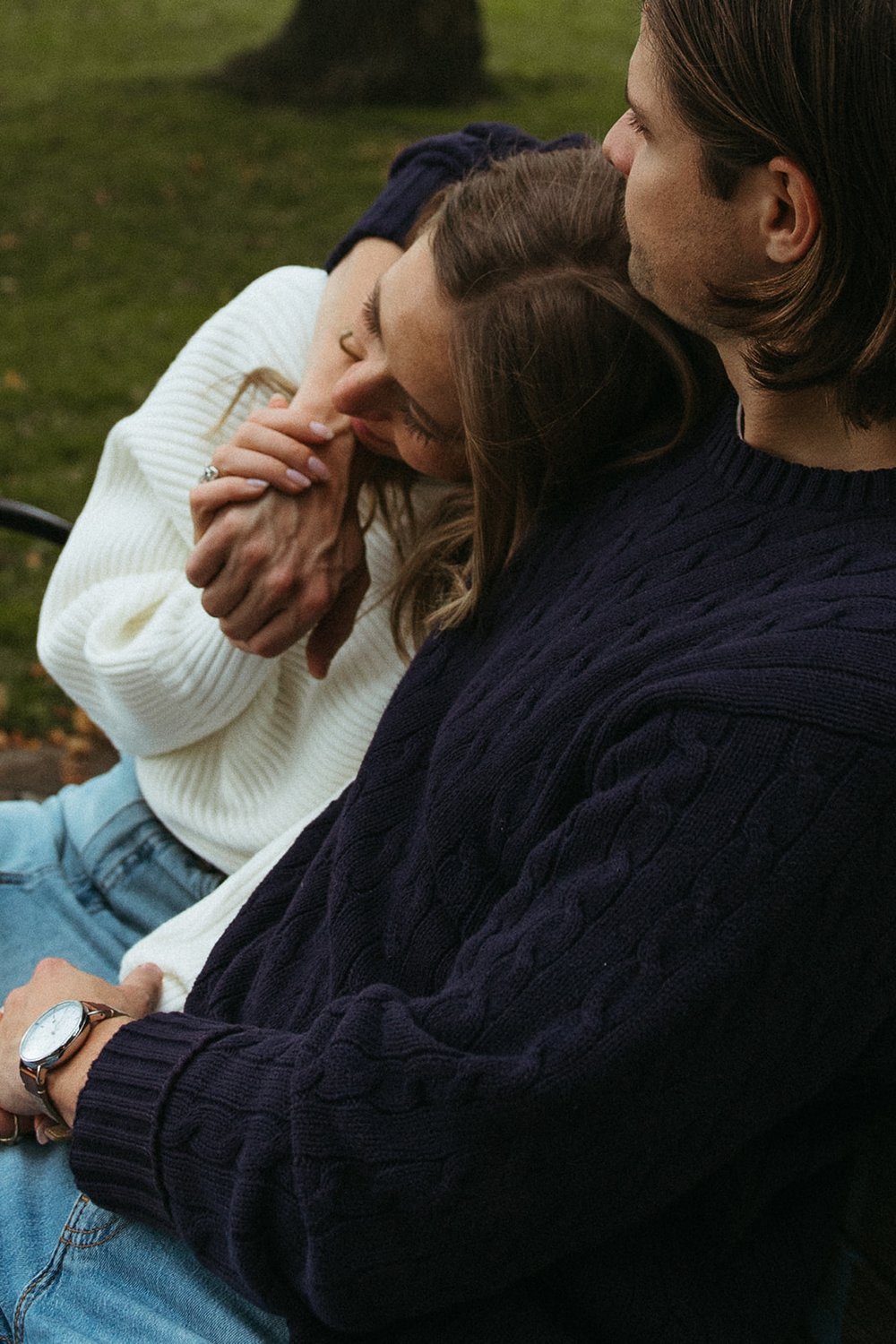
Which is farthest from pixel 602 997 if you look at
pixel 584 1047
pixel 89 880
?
pixel 89 880

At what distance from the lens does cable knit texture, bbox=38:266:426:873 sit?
7.80ft

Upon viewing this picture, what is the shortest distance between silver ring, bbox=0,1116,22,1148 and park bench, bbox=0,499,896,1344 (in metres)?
0.97

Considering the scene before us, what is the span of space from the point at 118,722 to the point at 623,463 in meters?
1.02

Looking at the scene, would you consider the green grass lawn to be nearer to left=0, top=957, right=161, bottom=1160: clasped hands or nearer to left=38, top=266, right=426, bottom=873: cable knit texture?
left=38, top=266, right=426, bottom=873: cable knit texture

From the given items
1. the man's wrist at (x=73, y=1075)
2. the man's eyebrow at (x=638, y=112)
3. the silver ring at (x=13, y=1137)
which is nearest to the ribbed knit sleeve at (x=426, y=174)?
the man's eyebrow at (x=638, y=112)

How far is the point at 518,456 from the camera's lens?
6.50 ft

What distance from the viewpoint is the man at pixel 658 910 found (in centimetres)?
139

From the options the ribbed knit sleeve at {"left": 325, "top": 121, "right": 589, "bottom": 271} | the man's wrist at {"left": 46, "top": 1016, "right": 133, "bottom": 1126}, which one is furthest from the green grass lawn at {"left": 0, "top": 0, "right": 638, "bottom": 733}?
the man's wrist at {"left": 46, "top": 1016, "right": 133, "bottom": 1126}

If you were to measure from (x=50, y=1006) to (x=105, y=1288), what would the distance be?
391mm

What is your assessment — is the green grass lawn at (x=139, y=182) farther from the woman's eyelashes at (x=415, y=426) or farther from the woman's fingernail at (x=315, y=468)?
the woman's eyelashes at (x=415, y=426)

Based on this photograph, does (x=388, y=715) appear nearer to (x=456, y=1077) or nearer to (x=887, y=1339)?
(x=456, y=1077)

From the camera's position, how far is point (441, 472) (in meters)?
2.20

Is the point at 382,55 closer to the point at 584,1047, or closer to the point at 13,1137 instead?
the point at 13,1137

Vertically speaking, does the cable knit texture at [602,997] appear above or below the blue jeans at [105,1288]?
above
